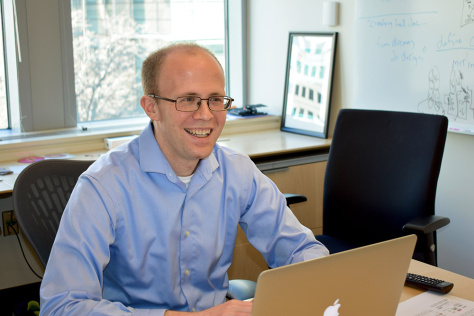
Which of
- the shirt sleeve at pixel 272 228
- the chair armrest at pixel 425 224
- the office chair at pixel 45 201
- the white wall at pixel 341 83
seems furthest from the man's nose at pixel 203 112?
the white wall at pixel 341 83

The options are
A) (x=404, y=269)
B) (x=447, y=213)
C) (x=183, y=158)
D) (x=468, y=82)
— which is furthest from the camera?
(x=447, y=213)

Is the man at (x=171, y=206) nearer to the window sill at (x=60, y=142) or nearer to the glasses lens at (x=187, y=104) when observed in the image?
the glasses lens at (x=187, y=104)

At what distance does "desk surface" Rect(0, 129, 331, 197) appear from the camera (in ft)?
10.1

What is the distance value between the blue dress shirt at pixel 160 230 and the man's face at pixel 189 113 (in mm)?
59

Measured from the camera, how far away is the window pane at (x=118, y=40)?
341 cm

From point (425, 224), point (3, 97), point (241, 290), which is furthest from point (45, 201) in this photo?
point (3, 97)

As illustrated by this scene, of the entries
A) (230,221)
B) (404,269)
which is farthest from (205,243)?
(404,269)

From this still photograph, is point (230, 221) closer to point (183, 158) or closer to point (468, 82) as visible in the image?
point (183, 158)

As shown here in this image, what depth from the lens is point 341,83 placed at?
3.36 meters

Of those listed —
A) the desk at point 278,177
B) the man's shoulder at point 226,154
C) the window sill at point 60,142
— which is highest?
the man's shoulder at point 226,154

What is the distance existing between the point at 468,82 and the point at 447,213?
2.14 ft

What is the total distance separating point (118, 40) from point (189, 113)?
2.19 m

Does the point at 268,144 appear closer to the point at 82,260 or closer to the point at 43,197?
the point at 43,197

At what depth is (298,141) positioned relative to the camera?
3375 millimetres
